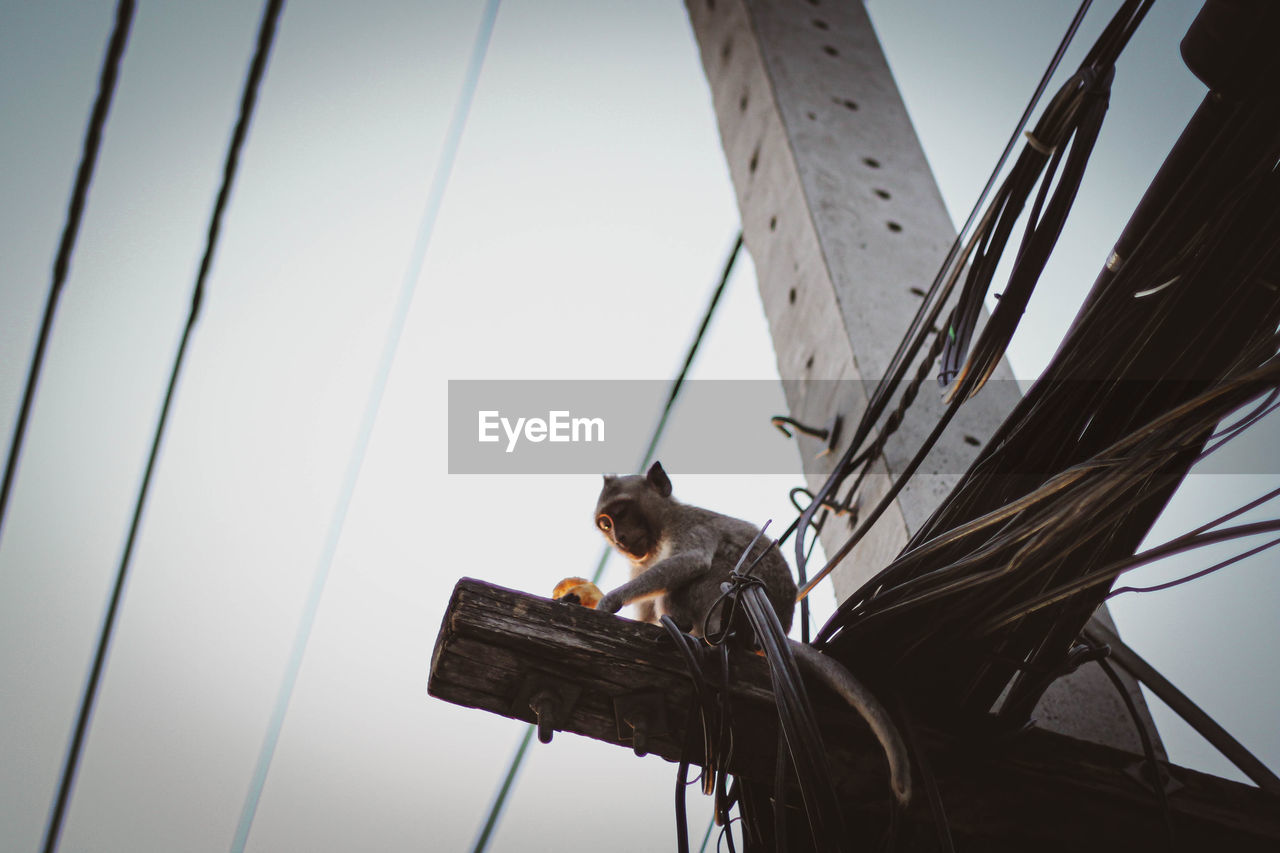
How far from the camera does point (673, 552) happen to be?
8.71 ft

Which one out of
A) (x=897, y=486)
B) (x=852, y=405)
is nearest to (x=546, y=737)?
(x=897, y=486)

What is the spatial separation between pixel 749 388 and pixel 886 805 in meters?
3.32

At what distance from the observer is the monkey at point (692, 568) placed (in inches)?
75.1

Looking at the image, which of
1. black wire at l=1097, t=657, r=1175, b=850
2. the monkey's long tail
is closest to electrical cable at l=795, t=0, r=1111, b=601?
the monkey's long tail

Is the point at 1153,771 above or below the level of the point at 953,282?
below

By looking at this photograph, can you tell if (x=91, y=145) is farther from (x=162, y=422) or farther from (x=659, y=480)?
(x=659, y=480)

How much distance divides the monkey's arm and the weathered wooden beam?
365 mm

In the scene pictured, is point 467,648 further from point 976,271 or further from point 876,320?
point 876,320

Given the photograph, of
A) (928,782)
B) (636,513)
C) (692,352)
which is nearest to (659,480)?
(636,513)

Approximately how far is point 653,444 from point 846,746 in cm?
302

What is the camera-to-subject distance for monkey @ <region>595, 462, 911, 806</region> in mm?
1907

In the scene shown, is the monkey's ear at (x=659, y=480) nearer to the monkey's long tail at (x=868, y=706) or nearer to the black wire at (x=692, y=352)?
the monkey's long tail at (x=868, y=706)

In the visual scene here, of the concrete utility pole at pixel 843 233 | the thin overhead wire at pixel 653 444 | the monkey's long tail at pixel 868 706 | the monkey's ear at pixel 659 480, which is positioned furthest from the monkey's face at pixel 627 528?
the thin overhead wire at pixel 653 444

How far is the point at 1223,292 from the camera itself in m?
1.78
